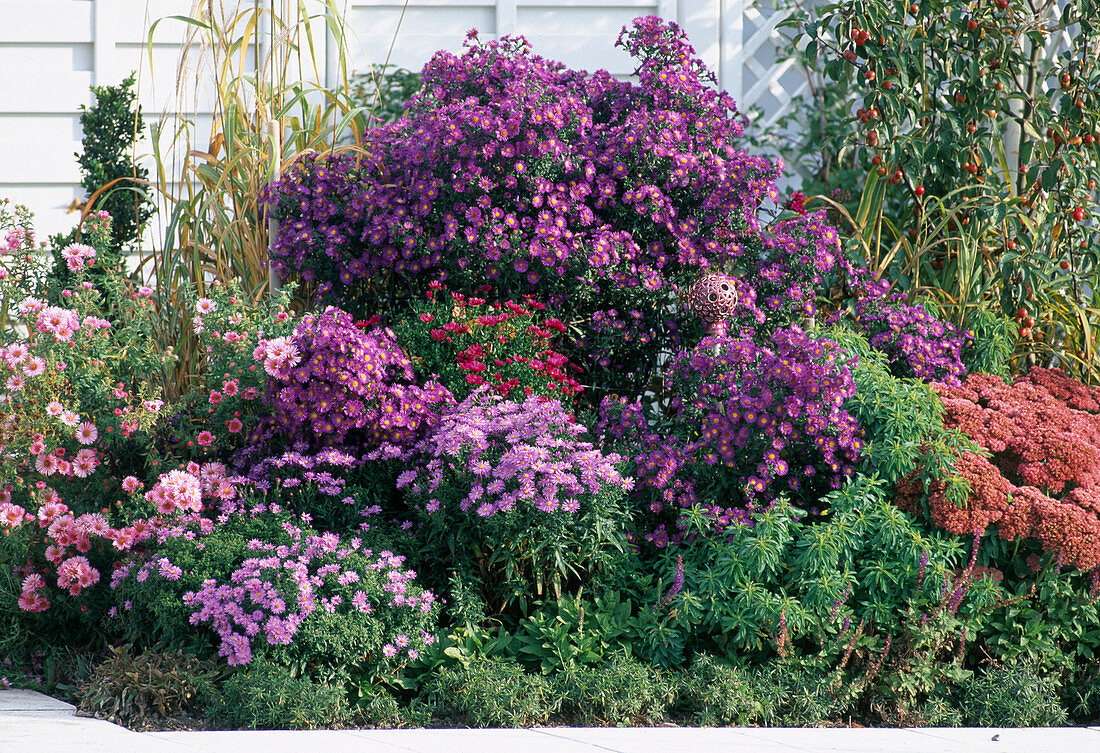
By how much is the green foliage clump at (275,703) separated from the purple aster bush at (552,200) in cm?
183

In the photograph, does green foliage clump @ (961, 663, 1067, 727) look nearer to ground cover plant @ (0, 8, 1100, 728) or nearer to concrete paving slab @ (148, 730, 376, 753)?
ground cover plant @ (0, 8, 1100, 728)

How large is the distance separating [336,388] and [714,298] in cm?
147

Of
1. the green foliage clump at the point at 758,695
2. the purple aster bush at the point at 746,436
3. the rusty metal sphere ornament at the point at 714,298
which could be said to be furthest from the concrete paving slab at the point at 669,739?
the rusty metal sphere ornament at the point at 714,298

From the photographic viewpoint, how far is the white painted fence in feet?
17.2

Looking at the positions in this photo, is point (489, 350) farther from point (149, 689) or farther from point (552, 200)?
point (149, 689)

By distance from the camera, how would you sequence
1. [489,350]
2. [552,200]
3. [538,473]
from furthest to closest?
[552,200], [489,350], [538,473]

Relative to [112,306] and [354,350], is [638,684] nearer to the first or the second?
[354,350]

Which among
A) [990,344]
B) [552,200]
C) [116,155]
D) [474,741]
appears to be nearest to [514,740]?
[474,741]

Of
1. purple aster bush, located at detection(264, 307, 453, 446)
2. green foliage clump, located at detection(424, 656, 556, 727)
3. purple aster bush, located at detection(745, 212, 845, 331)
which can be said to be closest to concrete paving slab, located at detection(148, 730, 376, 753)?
green foliage clump, located at detection(424, 656, 556, 727)

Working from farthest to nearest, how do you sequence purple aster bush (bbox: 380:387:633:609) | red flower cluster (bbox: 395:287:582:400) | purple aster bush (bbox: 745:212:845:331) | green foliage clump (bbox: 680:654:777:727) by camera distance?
purple aster bush (bbox: 745:212:845:331)
red flower cluster (bbox: 395:287:582:400)
purple aster bush (bbox: 380:387:633:609)
green foliage clump (bbox: 680:654:777:727)

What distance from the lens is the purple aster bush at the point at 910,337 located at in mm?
3809

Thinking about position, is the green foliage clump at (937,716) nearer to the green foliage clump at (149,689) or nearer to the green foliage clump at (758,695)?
the green foliage clump at (758,695)

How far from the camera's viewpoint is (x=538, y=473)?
2963 mm

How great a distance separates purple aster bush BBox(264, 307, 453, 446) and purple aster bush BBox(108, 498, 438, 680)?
0.36 meters
